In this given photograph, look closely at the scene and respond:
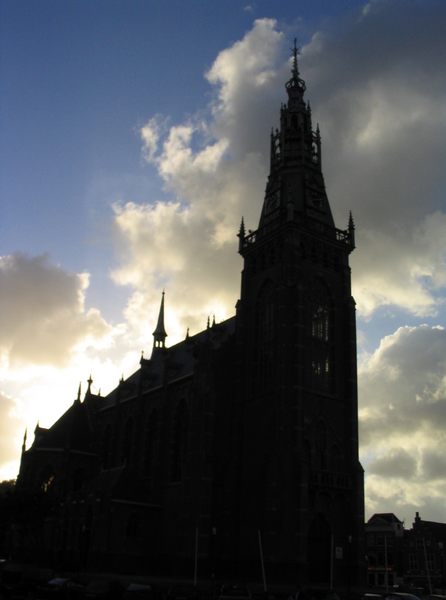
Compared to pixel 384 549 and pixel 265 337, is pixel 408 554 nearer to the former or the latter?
pixel 384 549

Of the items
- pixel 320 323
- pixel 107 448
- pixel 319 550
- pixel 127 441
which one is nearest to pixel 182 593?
pixel 319 550

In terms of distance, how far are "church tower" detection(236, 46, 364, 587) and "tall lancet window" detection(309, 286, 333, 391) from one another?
0.10 meters

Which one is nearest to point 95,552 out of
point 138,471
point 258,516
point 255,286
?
point 138,471

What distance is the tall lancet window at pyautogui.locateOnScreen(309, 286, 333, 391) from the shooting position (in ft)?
181

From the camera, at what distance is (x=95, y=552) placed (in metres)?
54.8

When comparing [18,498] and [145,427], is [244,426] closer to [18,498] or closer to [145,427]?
[145,427]

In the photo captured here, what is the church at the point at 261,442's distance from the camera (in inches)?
1982

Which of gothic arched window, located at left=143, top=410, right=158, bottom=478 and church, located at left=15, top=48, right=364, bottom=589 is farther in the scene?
Answer: gothic arched window, located at left=143, top=410, right=158, bottom=478

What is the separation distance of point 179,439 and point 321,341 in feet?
55.0

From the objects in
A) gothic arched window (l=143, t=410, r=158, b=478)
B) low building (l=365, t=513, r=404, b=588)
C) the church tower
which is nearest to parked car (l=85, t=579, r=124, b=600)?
the church tower

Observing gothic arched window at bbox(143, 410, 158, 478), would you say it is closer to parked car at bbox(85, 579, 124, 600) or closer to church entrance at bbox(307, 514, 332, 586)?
church entrance at bbox(307, 514, 332, 586)

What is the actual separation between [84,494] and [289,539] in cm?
2214

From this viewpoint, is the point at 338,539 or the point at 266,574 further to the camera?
the point at 338,539

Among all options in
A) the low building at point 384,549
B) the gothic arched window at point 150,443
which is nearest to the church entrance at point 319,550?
the gothic arched window at point 150,443
